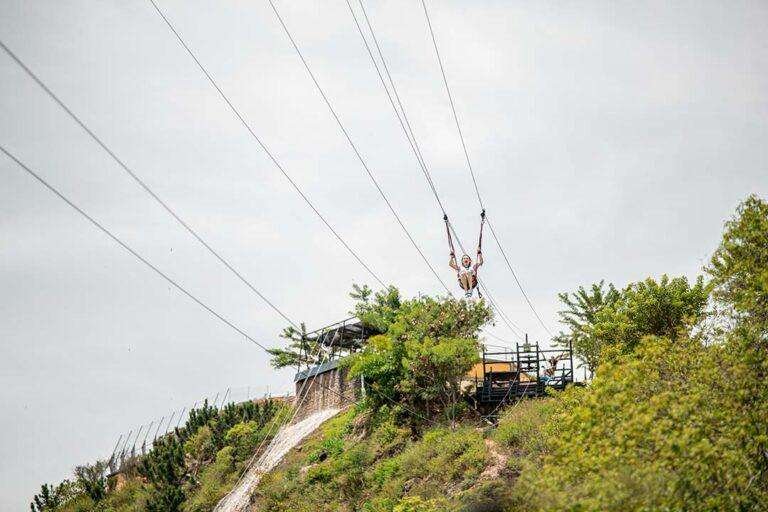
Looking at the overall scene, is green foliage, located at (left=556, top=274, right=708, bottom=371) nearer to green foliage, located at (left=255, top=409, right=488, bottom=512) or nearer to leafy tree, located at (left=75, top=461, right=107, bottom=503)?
green foliage, located at (left=255, top=409, right=488, bottom=512)

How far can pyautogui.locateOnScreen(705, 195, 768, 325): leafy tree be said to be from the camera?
18.8 metres

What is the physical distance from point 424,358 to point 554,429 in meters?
8.79

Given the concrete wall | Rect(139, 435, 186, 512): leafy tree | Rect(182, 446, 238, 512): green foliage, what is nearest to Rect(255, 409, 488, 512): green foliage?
the concrete wall

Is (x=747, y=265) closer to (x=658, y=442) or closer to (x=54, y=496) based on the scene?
(x=658, y=442)

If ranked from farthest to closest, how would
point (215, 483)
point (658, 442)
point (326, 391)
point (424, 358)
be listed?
point (326, 391)
point (215, 483)
point (424, 358)
point (658, 442)

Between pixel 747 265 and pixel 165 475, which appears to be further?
pixel 165 475

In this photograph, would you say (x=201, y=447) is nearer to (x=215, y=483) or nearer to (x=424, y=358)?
(x=215, y=483)

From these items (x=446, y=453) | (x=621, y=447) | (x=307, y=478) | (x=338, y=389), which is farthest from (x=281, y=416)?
(x=621, y=447)

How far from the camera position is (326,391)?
130ft

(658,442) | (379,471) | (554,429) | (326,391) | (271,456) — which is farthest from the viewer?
(326,391)

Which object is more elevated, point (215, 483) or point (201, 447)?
point (201, 447)

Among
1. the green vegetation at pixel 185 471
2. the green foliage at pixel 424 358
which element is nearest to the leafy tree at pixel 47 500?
the green vegetation at pixel 185 471

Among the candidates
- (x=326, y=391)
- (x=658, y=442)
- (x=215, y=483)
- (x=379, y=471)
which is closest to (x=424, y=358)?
(x=379, y=471)

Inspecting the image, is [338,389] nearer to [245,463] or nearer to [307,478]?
[245,463]
